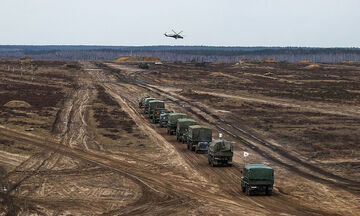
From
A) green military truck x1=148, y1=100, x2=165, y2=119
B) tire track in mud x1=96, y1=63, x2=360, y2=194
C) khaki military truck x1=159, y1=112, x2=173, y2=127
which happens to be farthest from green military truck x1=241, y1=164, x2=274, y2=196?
green military truck x1=148, y1=100, x2=165, y2=119

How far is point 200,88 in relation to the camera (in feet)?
391

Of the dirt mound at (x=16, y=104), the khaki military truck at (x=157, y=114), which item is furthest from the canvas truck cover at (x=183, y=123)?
the dirt mound at (x=16, y=104)

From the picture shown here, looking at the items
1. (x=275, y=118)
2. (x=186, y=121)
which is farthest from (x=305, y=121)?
(x=186, y=121)

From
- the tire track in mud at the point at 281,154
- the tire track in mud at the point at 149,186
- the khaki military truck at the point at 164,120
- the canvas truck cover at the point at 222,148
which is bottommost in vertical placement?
the tire track in mud at the point at 281,154

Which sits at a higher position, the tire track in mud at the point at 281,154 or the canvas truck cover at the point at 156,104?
the canvas truck cover at the point at 156,104

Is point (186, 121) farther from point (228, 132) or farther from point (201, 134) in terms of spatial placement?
point (228, 132)

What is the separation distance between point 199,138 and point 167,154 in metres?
3.44

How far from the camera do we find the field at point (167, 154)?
32.3 m

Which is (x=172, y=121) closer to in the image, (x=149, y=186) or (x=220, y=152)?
(x=220, y=152)

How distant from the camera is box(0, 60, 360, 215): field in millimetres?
32312

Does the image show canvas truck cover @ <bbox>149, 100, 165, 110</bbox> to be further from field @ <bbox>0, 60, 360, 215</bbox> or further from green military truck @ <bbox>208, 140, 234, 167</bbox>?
green military truck @ <bbox>208, 140, 234, 167</bbox>

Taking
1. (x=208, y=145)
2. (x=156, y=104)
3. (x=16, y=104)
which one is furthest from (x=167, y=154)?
(x=16, y=104)

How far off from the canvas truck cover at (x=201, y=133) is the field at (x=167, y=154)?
1.87m

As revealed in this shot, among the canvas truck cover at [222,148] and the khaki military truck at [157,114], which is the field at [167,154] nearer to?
the khaki military truck at [157,114]
